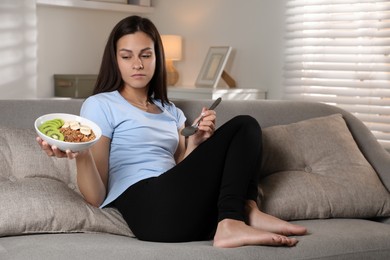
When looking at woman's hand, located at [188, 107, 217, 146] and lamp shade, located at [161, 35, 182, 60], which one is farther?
lamp shade, located at [161, 35, 182, 60]

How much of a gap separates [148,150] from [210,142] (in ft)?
0.88

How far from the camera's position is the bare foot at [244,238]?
7.01 feet

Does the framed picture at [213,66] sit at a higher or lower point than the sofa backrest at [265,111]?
lower

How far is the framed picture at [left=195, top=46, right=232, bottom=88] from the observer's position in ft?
17.2

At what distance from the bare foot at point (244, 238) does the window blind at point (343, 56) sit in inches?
95.2

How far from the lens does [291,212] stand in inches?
101

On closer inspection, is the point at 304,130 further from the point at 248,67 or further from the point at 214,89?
the point at 248,67

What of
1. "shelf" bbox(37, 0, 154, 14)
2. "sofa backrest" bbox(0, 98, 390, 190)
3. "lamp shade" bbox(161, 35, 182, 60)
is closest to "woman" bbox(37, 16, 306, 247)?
"sofa backrest" bbox(0, 98, 390, 190)

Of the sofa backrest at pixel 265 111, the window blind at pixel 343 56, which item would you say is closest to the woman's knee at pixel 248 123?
the sofa backrest at pixel 265 111

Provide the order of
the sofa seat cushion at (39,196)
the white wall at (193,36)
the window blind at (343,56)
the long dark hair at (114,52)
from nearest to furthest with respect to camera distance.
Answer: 1. the sofa seat cushion at (39,196)
2. the long dark hair at (114,52)
3. the window blind at (343,56)
4. the white wall at (193,36)

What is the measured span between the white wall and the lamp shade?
6.9 inches

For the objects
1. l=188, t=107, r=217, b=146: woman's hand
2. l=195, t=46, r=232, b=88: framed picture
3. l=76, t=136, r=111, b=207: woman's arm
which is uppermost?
l=188, t=107, r=217, b=146: woman's hand

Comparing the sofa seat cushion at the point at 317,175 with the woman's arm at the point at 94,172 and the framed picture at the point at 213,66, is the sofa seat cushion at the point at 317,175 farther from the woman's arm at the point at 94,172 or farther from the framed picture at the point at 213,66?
the framed picture at the point at 213,66

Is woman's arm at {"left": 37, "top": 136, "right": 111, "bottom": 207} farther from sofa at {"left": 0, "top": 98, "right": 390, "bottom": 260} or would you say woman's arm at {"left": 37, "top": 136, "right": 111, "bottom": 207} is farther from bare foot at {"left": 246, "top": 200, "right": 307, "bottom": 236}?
bare foot at {"left": 246, "top": 200, "right": 307, "bottom": 236}
